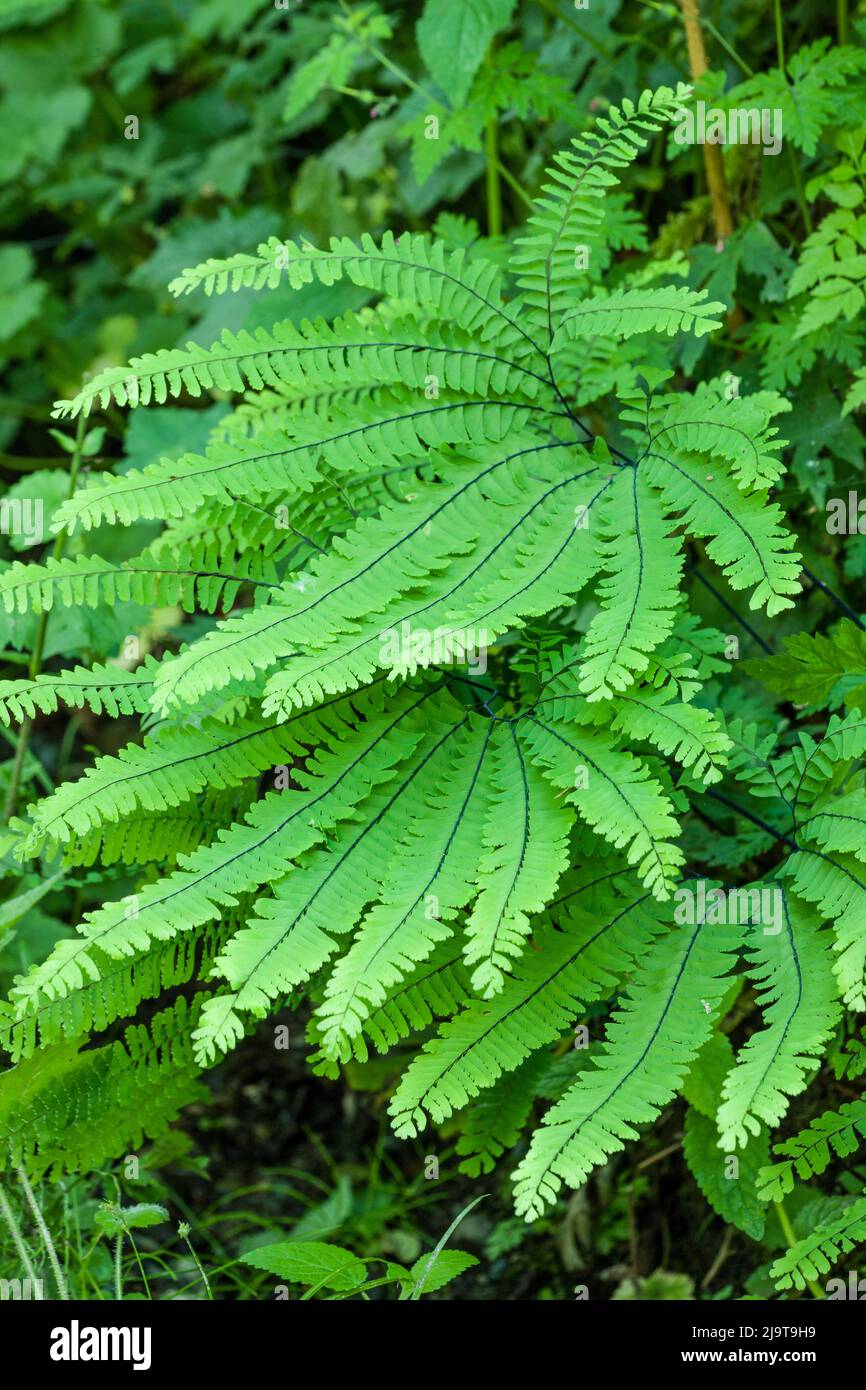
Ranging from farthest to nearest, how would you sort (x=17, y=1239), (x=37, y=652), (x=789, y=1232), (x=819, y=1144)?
(x=37, y=652) < (x=789, y=1232) < (x=17, y=1239) < (x=819, y=1144)

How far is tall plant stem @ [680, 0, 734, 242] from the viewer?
2.74 meters

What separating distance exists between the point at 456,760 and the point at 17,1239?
1106 mm

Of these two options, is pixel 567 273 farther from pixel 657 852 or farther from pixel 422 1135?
pixel 422 1135

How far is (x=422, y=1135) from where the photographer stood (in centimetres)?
325

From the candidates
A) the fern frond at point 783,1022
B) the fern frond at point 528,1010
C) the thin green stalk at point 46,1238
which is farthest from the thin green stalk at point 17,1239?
the fern frond at point 783,1022

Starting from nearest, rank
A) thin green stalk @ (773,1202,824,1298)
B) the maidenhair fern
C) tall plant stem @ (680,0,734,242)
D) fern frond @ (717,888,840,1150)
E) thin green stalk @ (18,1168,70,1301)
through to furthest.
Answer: fern frond @ (717,888,840,1150)
the maidenhair fern
thin green stalk @ (18,1168,70,1301)
thin green stalk @ (773,1202,824,1298)
tall plant stem @ (680,0,734,242)

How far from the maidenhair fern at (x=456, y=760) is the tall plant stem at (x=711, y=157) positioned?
73cm

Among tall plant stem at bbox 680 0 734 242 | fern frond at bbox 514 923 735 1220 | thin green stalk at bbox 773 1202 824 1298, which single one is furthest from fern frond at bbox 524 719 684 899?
tall plant stem at bbox 680 0 734 242

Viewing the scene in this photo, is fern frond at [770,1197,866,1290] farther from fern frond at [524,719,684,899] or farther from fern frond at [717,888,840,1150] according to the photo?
fern frond at [524,719,684,899]

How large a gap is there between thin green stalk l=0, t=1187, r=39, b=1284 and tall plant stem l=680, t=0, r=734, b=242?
2.49 metres

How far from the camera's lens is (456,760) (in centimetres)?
208

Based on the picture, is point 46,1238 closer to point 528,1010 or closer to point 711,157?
point 528,1010

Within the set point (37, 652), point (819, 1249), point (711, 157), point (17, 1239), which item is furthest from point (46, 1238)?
point (711, 157)
